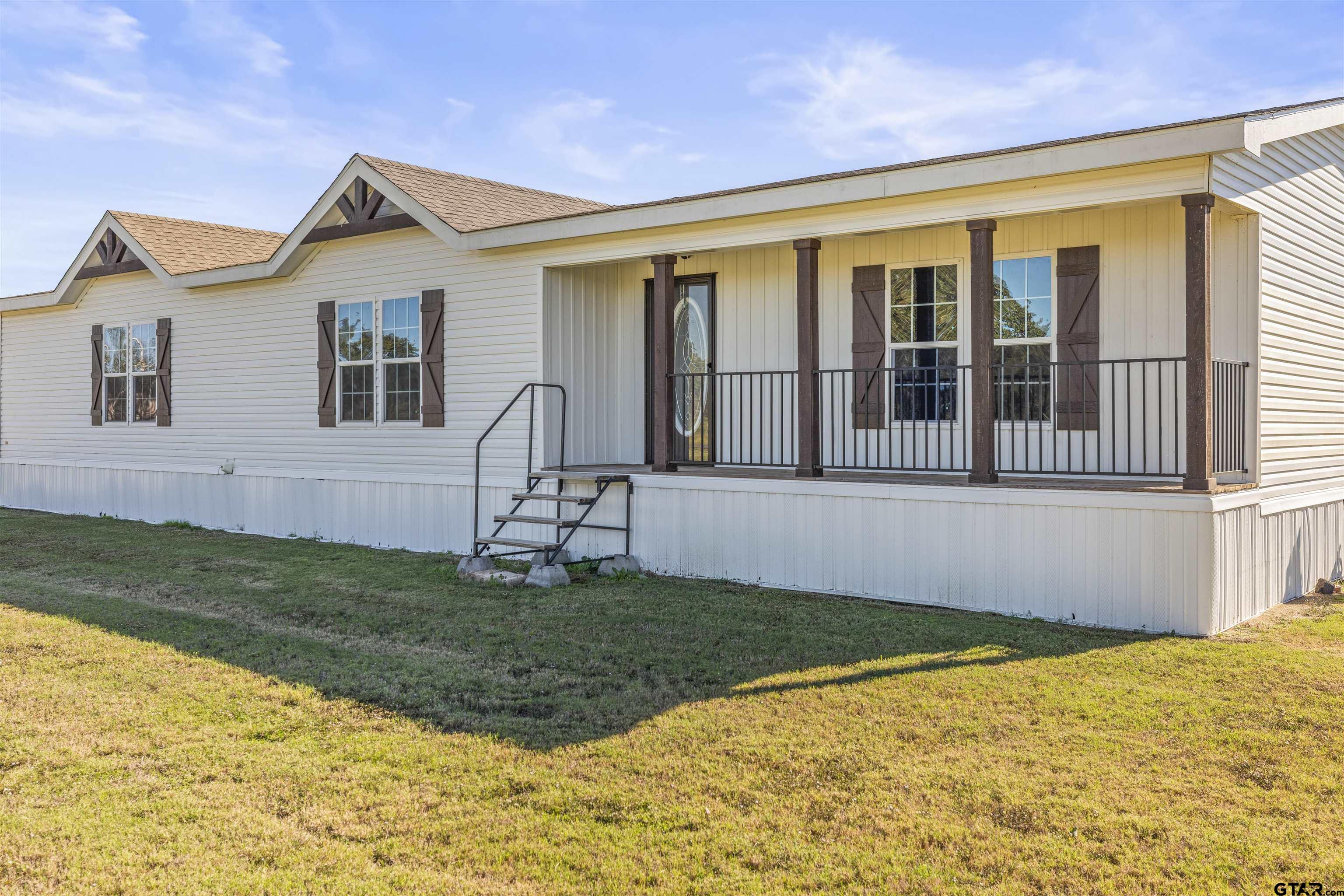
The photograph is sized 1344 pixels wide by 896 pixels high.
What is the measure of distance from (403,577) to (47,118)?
50.7 feet

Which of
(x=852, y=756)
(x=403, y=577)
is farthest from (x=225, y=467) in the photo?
(x=852, y=756)

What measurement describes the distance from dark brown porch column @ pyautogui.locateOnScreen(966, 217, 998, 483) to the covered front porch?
2 cm

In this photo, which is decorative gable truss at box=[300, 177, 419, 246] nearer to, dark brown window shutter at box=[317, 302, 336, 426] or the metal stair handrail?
dark brown window shutter at box=[317, 302, 336, 426]

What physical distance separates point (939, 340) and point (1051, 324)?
3.07 ft

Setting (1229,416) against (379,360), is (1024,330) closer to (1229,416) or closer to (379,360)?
(1229,416)

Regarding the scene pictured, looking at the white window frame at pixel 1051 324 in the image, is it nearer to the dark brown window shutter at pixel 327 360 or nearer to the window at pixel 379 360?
the window at pixel 379 360

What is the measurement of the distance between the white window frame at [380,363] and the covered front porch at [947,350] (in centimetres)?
177

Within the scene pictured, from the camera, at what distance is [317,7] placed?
13344 millimetres

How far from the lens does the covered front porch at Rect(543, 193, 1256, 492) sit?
7473mm

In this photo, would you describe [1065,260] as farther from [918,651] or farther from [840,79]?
[840,79]

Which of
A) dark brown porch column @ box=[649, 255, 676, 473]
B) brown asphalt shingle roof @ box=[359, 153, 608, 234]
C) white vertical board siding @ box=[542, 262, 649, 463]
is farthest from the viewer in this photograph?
brown asphalt shingle roof @ box=[359, 153, 608, 234]

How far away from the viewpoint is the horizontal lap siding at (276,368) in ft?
34.0

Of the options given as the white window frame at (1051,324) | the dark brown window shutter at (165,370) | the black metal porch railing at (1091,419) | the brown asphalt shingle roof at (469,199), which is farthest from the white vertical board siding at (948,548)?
the dark brown window shutter at (165,370)

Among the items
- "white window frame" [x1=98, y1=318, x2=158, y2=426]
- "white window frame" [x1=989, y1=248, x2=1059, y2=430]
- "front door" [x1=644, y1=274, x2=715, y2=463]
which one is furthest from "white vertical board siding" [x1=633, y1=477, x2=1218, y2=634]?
"white window frame" [x1=98, y1=318, x2=158, y2=426]
